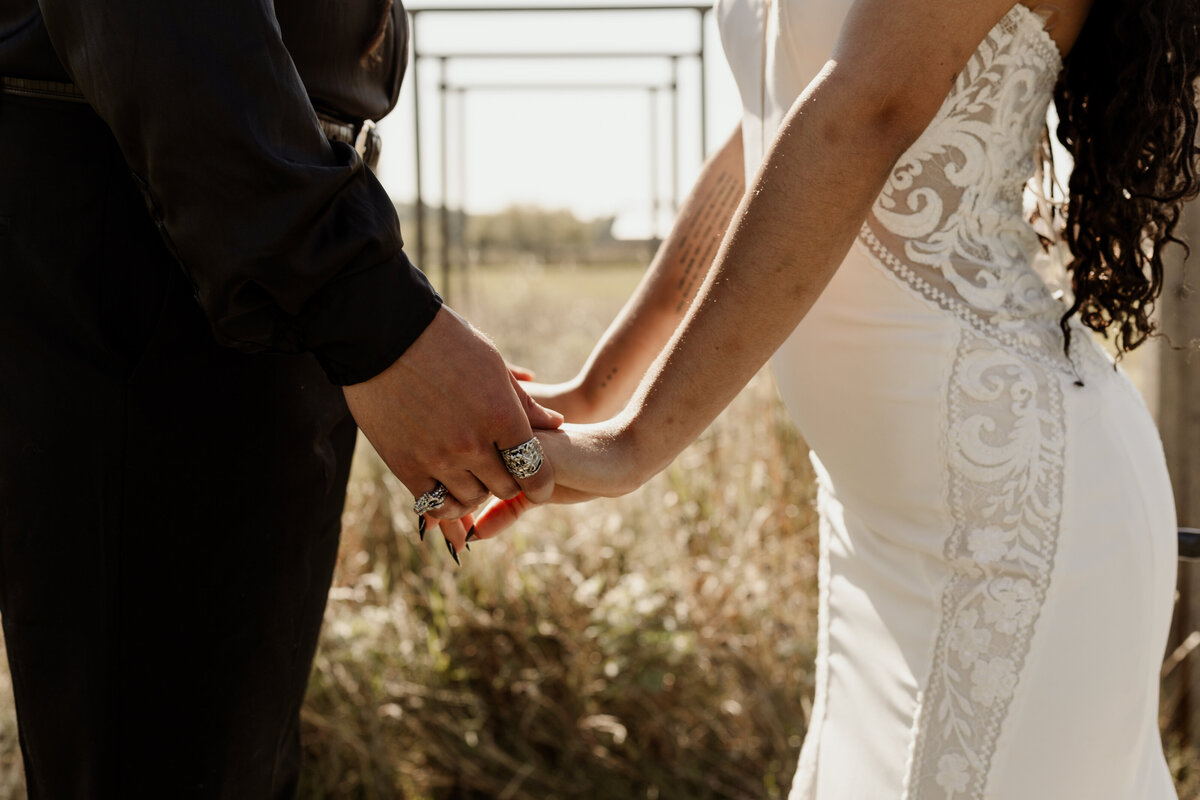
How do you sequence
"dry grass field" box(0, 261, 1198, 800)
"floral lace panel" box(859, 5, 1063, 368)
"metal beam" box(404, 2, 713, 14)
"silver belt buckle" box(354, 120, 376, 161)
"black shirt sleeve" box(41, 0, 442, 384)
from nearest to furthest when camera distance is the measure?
"black shirt sleeve" box(41, 0, 442, 384)
"floral lace panel" box(859, 5, 1063, 368)
"silver belt buckle" box(354, 120, 376, 161)
"dry grass field" box(0, 261, 1198, 800)
"metal beam" box(404, 2, 713, 14)

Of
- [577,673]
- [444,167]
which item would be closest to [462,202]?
[444,167]

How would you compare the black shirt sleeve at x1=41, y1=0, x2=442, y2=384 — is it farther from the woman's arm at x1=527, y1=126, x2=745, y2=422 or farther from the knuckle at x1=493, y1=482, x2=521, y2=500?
the woman's arm at x1=527, y1=126, x2=745, y2=422

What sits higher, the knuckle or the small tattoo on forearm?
the small tattoo on forearm

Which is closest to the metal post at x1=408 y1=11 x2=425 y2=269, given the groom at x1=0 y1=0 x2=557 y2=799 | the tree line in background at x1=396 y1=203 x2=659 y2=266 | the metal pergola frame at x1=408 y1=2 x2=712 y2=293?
the metal pergola frame at x1=408 y1=2 x2=712 y2=293

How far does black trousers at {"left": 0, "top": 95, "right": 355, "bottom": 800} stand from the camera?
48.8 inches

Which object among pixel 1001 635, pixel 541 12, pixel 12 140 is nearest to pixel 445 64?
pixel 541 12

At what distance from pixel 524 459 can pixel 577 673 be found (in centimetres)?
172

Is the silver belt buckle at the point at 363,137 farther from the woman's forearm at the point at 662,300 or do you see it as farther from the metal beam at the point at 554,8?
the metal beam at the point at 554,8

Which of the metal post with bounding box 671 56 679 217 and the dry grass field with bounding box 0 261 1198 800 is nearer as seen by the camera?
the dry grass field with bounding box 0 261 1198 800

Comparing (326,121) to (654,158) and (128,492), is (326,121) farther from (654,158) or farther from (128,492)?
(654,158)

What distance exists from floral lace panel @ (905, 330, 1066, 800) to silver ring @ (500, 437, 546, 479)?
19.8 inches

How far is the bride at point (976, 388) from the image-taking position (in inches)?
49.4

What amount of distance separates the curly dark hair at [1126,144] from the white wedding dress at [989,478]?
6 cm

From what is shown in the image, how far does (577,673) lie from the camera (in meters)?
2.86
